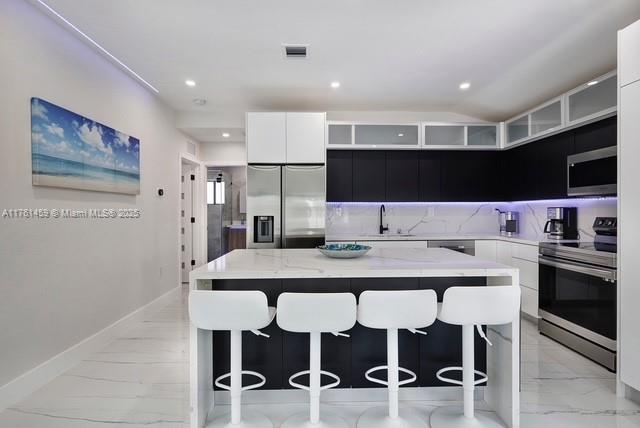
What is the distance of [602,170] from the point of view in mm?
2988

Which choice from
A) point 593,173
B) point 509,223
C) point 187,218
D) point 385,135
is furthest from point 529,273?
point 187,218

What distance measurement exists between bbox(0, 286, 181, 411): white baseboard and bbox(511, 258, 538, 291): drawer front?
4234mm

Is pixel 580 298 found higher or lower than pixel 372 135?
lower

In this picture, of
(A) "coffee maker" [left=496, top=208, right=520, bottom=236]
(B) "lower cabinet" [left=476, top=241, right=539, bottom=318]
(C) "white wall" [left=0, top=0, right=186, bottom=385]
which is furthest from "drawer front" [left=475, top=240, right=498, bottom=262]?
(C) "white wall" [left=0, top=0, right=186, bottom=385]

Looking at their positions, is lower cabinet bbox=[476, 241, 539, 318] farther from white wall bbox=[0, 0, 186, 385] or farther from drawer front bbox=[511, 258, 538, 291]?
white wall bbox=[0, 0, 186, 385]

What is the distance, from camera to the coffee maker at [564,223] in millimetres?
3686

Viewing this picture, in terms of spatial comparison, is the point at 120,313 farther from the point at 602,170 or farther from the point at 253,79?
the point at 602,170

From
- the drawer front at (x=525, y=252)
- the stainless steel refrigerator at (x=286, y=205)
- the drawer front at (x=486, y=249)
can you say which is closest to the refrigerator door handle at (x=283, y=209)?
the stainless steel refrigerator at (x=286, y=205)

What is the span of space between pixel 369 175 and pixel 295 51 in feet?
6.71

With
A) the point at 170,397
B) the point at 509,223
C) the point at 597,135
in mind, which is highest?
the point at 597,135

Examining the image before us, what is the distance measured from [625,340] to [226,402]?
8.56 ft

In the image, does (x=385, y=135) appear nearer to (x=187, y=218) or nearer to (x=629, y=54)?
(x=629, y=54)

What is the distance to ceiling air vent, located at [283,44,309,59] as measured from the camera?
2812mm

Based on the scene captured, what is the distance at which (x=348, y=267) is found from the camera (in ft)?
6.46
